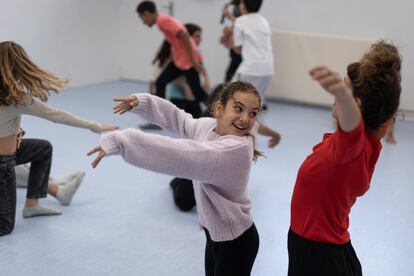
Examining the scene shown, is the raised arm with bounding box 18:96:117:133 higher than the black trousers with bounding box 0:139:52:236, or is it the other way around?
the raised arm with bounding box 18:96:117:133

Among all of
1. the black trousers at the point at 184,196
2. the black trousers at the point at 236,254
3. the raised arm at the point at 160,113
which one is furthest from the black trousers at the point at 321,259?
the black trousers at the point at 184,196

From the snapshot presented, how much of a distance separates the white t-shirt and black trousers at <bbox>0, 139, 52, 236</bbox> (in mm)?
2193

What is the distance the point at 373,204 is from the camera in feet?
12.0

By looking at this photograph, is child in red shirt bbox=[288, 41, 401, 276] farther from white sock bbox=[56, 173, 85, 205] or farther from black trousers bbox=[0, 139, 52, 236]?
white sock bbox=[56, 173, 85, 205]

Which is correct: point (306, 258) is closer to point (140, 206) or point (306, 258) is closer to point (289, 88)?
point (140, 206)

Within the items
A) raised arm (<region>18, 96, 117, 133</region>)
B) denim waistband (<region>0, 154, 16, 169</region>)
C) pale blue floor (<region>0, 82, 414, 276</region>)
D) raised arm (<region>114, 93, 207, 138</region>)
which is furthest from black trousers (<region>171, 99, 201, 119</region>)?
raised arm (<region>114, 93, 207, 138</region>)

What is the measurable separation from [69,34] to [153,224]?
443 centimetres

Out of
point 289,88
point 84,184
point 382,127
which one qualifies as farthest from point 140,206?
point 289,88

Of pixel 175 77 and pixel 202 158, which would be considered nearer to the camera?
pixel 202 158

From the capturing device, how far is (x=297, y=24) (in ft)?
21.8

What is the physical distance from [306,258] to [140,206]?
1.92 meters

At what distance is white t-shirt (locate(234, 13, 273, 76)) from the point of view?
4793mm

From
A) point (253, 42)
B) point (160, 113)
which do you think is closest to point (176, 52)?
point (253, 42)

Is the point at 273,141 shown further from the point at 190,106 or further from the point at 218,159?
the point at 218,159
